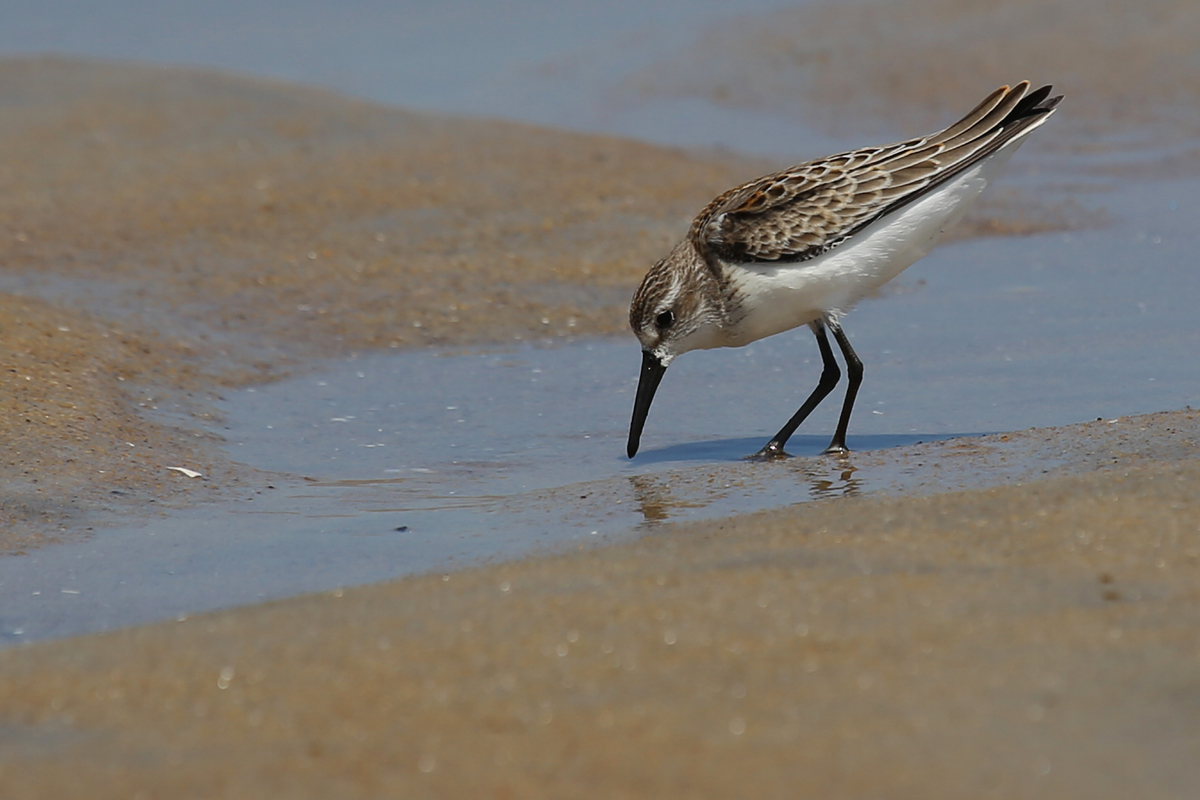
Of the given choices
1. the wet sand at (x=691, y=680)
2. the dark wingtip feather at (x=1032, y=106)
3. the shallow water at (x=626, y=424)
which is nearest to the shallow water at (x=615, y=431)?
the shallow water at (x=626, y=424)

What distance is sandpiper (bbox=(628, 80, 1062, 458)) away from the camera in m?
7.30

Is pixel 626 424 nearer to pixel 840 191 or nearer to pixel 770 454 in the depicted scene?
pixel 770 454

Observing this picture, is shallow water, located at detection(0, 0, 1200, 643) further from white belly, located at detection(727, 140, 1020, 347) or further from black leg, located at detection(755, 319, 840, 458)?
white belly, located at detection(727, 140, 1020, 347)

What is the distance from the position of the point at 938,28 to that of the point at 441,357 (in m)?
12.1

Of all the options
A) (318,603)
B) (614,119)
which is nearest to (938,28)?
(614,119)

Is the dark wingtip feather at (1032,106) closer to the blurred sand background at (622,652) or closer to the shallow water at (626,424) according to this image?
the shallow water at (626,424)

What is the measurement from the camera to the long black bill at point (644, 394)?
24.2ft

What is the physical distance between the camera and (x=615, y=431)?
26.1ft

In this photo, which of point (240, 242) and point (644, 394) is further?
point (240, 242)

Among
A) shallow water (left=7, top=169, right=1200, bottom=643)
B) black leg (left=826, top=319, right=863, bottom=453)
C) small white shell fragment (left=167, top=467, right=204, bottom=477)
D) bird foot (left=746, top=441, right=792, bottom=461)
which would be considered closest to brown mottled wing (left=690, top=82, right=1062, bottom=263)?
black leg (left=826, top=319, right=863, bottom=453)

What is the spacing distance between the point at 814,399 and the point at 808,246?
2.68 ft

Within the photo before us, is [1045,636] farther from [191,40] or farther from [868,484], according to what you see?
[191,40]

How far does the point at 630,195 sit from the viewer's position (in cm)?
1264

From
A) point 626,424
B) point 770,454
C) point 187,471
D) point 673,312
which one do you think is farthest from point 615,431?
point 187,471
